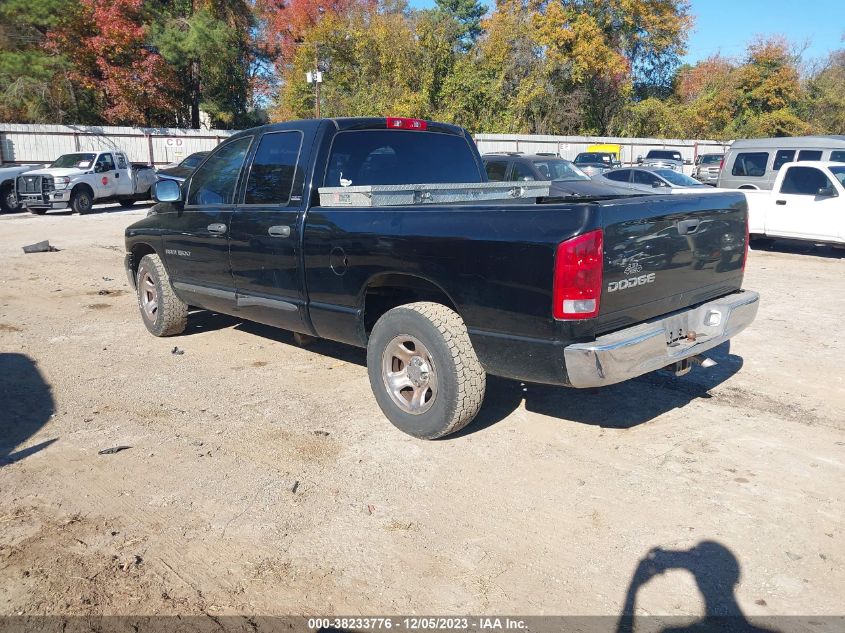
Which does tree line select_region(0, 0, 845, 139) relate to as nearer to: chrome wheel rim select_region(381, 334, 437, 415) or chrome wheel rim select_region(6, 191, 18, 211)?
chrome wheel rim select_region(6, 191, 18, 211)

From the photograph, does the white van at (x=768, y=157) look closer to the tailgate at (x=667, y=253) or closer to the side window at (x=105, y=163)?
the tailgate at (x=667, y=253)

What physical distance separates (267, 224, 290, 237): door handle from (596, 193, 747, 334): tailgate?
241 cm

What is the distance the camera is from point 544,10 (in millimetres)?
42031

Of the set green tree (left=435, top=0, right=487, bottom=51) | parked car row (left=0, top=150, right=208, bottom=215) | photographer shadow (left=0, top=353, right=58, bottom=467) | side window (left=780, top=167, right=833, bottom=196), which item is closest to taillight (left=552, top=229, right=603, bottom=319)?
photographer shadow (left=0, top=353, right=58, bottom=467)

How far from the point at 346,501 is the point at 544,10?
43.6 meters

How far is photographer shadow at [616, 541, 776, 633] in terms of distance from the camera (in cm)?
273

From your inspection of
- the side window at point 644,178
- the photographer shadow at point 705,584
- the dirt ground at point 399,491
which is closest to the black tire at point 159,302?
the dirt ground at point 399,491

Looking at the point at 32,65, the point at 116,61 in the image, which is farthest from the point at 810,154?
the point at 32,65

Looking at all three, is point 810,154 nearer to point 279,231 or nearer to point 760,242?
point 760,242

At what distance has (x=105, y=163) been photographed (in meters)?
21.6

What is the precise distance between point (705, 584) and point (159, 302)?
17.8 feet

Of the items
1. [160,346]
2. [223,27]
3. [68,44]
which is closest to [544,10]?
[223,27]

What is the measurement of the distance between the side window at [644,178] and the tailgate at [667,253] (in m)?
12.2

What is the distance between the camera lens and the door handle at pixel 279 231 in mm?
5039
